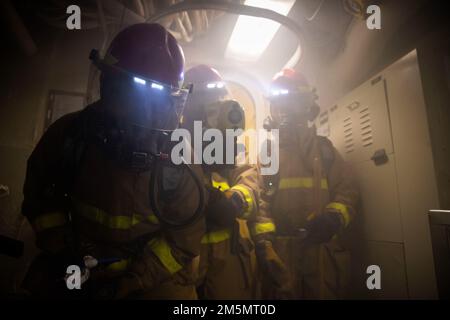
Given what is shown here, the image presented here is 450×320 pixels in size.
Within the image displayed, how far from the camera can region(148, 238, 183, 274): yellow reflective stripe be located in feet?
3.52

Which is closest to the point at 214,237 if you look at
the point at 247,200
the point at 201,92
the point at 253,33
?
the point at 247,200

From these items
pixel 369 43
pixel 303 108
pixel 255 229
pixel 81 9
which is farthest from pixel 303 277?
pixel 81 9

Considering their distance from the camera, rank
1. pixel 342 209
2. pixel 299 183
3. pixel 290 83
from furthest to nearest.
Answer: pixel 290 83, pixel 299 183, pixel 342 209

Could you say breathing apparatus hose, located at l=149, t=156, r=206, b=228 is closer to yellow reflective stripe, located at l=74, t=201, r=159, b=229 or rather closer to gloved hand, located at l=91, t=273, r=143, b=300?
yellow reflective stripe, located at l=74, t=201, r=159, b=229

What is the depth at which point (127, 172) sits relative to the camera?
3.66 feet

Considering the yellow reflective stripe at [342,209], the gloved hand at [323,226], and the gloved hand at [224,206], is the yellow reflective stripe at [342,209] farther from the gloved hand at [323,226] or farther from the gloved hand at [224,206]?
the gloved hand at [224,206]

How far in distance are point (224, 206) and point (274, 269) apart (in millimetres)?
581

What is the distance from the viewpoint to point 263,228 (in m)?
1.74

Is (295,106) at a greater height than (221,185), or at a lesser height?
greater

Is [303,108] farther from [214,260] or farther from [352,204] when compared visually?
[214,260]

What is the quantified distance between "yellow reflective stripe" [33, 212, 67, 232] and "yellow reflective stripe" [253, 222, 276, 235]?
1.15 meters

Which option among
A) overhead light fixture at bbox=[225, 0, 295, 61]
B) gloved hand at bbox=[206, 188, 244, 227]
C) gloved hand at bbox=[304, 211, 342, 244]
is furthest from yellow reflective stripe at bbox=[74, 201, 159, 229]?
overhead light fixture at bbox=[225, 0, 295, 61]

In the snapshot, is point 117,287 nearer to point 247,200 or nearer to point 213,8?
point 247,200

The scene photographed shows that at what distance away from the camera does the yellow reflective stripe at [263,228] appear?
5.70ft
